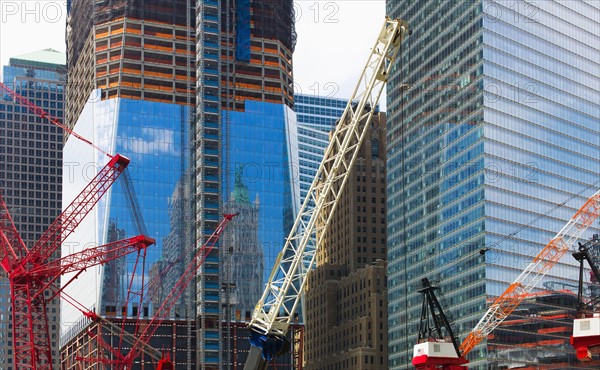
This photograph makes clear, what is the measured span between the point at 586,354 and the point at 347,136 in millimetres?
37767

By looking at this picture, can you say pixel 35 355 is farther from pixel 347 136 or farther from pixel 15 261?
pixel 347 136

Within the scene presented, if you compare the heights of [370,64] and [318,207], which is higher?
[370,64]

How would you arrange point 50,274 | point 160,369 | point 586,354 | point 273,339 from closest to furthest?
point 586,354 → point 273,339 → point 50,274 → point 160,369

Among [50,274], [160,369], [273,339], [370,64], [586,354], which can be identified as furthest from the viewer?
[160,369]

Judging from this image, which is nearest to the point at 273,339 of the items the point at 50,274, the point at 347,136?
the point at 347,136

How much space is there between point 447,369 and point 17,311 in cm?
5711

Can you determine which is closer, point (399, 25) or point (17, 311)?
point (399, 25)

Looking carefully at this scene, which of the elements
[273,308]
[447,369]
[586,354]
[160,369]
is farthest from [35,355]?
[586,354]

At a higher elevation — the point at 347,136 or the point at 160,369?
the point at 347,136

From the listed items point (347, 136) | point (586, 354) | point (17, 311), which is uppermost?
point (347, 136)

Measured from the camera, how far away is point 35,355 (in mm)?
150500

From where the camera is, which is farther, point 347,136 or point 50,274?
point 50,274

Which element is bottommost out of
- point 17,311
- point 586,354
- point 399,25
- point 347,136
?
point 586,354

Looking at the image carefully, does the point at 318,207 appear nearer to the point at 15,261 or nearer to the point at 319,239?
the point at 319,239
